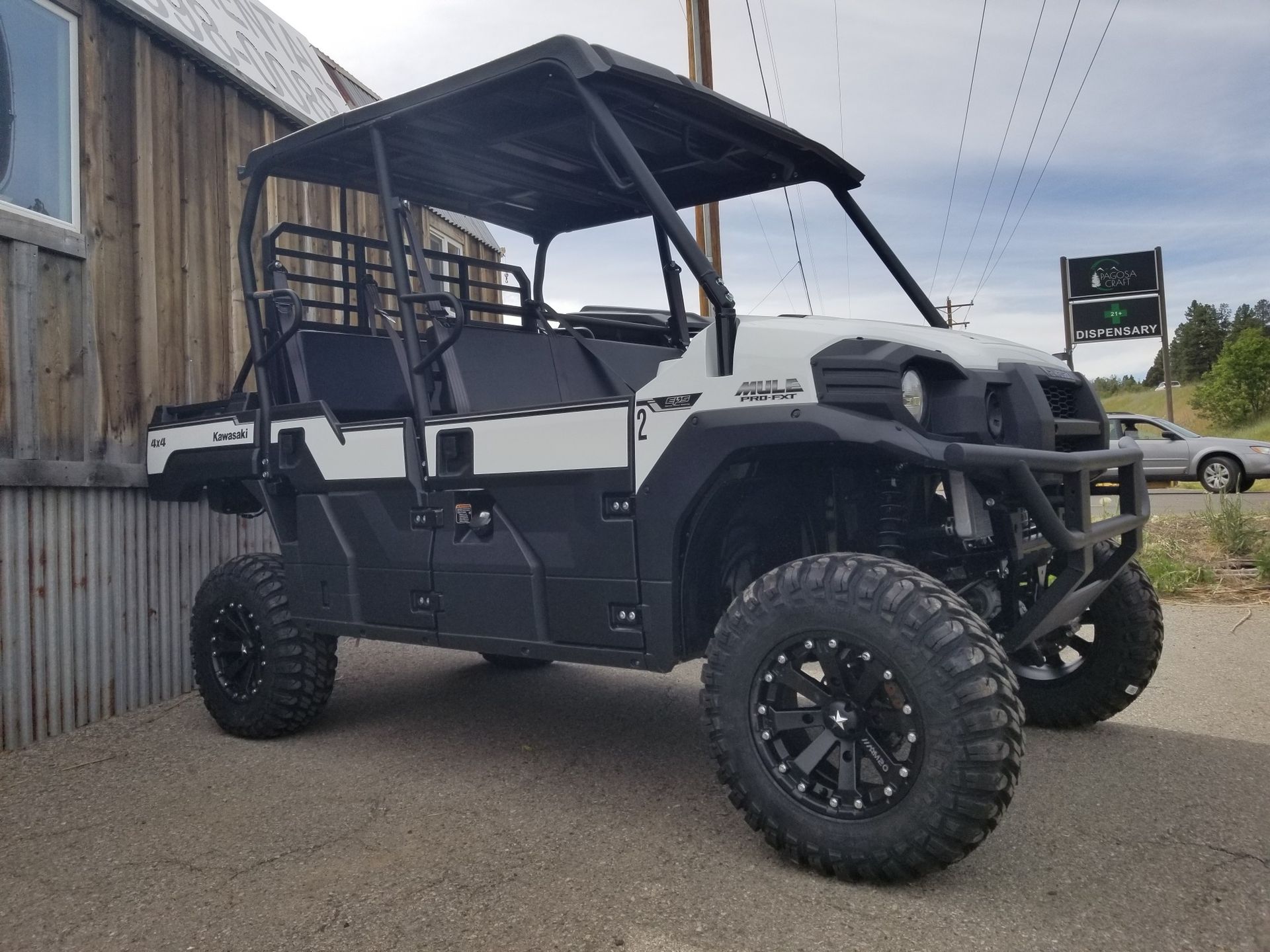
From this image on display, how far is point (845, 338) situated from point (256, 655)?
307 centimetres

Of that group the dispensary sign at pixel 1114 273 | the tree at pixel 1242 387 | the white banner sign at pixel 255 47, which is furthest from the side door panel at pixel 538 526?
the tree at pixel 1242 387

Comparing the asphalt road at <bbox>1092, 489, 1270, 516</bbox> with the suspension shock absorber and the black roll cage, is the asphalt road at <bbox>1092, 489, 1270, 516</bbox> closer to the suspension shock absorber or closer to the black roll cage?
the black roll cage

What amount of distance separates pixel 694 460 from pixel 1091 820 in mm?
1705

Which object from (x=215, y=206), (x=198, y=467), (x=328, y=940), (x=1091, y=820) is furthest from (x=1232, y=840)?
(x=215, y=206)

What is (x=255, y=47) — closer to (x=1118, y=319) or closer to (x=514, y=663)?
(x=514, y=663)

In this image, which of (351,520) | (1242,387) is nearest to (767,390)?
(351,520)

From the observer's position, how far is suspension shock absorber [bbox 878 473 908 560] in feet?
11.0

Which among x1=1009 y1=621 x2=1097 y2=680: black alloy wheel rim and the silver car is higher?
the silver car

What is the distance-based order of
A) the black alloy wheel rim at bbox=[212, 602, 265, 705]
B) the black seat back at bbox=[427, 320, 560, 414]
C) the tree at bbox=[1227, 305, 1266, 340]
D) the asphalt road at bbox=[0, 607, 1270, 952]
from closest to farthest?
the asphalt road at bbox=[0, 607, 1270, 952], the black seat back at bbox=[427, 320, 560, 414], the black alloy wheel rim at bbox=[212, 602, 265, 705], the tree at bbox=[1227, 305, 1266, 340]

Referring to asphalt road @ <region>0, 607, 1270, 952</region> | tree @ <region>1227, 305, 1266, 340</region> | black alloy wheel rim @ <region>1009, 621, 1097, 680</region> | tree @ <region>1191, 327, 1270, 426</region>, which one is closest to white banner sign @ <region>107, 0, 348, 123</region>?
asphalt road @ <region>0, 607, 1270, 952</region>

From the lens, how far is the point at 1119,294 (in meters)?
21.7

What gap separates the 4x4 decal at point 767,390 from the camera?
306 cm

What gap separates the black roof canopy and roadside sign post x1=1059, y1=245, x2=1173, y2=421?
59.1ft

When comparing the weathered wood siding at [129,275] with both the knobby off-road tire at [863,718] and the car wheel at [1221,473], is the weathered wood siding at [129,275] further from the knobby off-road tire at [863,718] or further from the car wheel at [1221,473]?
the car wheel at [1221,473]
